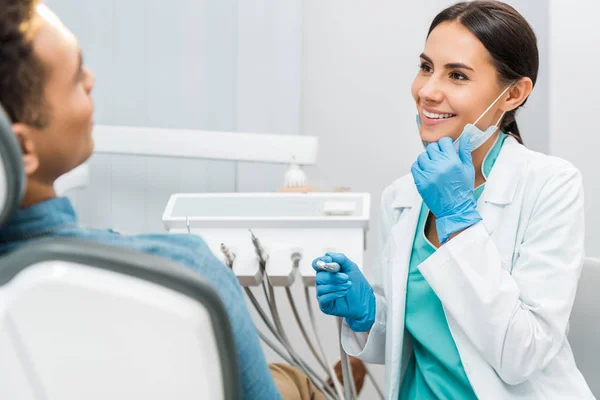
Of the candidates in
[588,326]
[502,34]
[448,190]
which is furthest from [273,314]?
[502,34]

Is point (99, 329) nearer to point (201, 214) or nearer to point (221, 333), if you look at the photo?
point (221, 333)

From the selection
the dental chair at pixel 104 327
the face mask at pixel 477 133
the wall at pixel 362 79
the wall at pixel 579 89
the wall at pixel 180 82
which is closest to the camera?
the dental chair at pixel 104 327

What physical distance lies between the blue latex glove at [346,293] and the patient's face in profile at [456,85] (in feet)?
0.97

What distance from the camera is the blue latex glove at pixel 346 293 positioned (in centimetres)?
127

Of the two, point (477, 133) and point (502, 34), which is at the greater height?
point (502, 34)

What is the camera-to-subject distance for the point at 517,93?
1.29m

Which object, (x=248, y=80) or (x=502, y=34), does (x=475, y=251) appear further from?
(x=248, y=80)

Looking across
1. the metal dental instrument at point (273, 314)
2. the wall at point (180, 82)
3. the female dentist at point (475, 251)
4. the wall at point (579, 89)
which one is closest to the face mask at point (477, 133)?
the female dentist at point (475, 251)

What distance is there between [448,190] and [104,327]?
808mm

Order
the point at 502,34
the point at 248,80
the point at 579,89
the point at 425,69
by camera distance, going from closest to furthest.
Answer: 1. the point at 502,34
2. the point at 425,69
3. the point at 579,89
4. the point at 248,80

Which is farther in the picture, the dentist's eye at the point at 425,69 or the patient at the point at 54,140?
the dentist's eye at the point at 425,69

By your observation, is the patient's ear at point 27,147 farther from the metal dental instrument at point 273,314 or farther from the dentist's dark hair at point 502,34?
the dentist's dark hair at point 502,34

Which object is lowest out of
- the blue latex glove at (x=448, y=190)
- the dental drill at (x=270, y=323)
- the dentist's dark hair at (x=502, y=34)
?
the dental drill at (x=270, y=323)

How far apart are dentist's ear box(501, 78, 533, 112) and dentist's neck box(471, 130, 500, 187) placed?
0.23 feet
